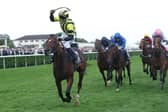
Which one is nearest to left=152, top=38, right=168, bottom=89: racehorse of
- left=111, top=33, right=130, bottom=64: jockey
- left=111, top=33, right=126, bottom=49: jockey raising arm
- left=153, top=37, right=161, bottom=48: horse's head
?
left=153, top=37, right=161, bottom=48: horse's head

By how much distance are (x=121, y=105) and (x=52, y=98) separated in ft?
8.44

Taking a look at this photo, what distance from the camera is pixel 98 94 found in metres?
13.3

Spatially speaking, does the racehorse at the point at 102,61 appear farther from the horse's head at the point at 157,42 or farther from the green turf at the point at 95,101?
the horse's head at the point at 157,42

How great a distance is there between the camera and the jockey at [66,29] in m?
10.8

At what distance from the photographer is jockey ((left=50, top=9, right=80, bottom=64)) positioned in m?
Result: 10.8

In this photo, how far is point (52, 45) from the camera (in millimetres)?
10094

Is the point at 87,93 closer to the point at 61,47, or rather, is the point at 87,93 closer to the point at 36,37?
the point at 61,47

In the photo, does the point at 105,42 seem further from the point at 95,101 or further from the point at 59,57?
the point at 59,57

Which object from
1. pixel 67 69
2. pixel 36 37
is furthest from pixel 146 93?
pixel 36 37

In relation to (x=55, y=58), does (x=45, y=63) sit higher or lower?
lower

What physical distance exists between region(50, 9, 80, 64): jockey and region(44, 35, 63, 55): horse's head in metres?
0.44

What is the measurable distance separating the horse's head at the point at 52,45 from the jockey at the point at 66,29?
1.45ft

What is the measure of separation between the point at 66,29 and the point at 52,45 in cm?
89

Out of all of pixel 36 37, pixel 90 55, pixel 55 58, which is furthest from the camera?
pixel 36 37
